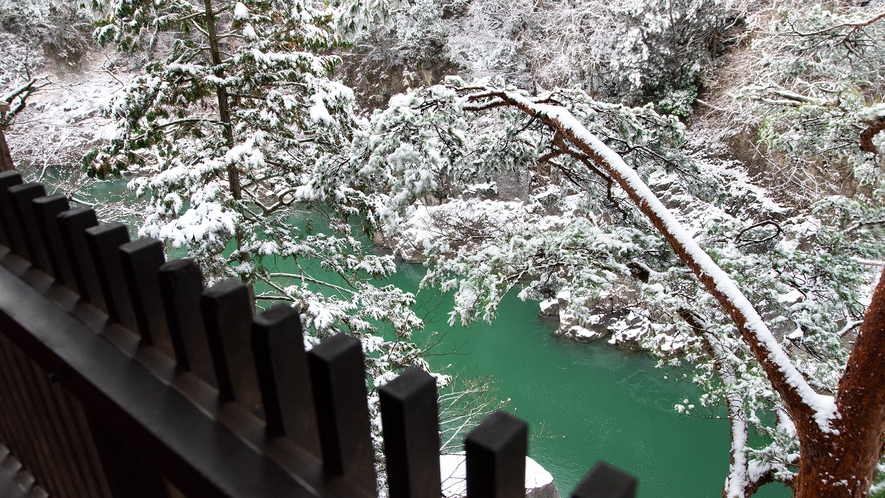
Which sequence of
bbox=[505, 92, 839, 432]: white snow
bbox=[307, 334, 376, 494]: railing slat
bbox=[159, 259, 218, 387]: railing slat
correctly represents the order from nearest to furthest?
bbox=[307, 334, 376, 494]: railing slat < bbox=[159, 259, 218, 387]: railing slat < bbox=[505, 92, 839, 432]: white snow

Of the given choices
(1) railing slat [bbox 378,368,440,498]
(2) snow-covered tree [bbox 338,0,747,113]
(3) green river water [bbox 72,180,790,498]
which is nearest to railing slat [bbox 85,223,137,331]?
(1) railing slat [bbox 378,368,440,498]

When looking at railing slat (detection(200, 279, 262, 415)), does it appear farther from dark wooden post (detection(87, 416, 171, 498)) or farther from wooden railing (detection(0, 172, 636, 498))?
dark wooden post (detection(87, 416, 171, 498))

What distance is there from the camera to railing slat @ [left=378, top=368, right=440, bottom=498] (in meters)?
0.41

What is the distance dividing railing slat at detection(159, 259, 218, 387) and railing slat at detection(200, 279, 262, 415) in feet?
0.17

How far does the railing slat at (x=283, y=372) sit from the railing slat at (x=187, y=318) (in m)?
0.13

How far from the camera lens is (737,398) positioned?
408 cm

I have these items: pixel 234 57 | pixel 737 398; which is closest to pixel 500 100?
pixel 234 57

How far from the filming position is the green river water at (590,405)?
6.91 metres

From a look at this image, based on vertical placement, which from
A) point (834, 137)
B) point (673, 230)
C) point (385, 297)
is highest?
point (834, 137)

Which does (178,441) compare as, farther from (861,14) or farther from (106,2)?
(861,14)

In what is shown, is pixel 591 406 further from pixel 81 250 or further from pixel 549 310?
pixel 81 250

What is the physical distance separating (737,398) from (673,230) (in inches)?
77.8

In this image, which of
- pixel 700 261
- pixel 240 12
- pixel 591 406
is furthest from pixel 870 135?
pixel 591 406

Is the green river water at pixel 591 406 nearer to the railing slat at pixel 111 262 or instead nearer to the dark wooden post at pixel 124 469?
the dark wooden post at pixel 124 469
